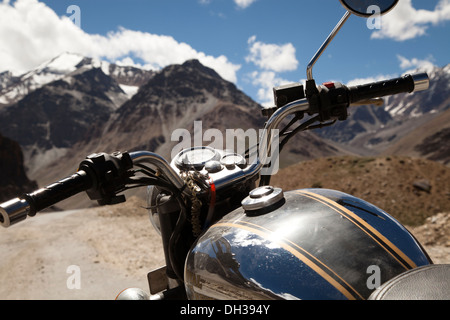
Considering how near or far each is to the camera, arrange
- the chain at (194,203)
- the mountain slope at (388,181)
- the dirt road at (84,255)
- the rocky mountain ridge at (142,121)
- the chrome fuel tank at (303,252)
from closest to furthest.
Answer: the chrome fuel tank at (303,252)
the chain at (194,203)
the dirt road at (84,255)
the mountain slope at (388,181)
the rocky mountain ridge at (142,121)

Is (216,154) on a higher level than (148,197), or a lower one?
higher

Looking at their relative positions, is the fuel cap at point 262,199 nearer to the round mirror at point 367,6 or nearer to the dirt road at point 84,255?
the round mirror at point 367,6

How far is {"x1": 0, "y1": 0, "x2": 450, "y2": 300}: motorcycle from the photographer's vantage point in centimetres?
124

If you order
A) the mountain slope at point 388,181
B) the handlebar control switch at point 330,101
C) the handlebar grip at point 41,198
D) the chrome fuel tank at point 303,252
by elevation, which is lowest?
the mountain slope at point 388,181

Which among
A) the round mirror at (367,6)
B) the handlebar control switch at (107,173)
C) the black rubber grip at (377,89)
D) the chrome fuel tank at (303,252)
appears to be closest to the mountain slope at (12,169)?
the handlebar control switch at (107,173)

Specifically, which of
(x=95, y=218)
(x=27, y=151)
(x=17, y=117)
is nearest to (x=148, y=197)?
(x=95, y=218)

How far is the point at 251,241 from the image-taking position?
56.7 inches

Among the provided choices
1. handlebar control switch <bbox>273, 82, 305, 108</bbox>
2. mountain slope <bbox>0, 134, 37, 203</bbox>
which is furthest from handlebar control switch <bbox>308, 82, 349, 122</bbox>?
mountain slope <bbox>0, 134, 37, 203</bbox>

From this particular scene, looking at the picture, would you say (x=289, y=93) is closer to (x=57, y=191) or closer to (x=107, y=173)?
(x=107, y=173)

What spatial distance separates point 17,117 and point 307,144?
124395 millimetres

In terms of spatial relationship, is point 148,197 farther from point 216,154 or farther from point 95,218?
point 95,218

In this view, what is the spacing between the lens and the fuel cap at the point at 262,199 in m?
1.55

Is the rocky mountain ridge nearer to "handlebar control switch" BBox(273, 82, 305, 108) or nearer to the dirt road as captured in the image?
the dirt road

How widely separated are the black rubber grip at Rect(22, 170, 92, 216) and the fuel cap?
0.69m
